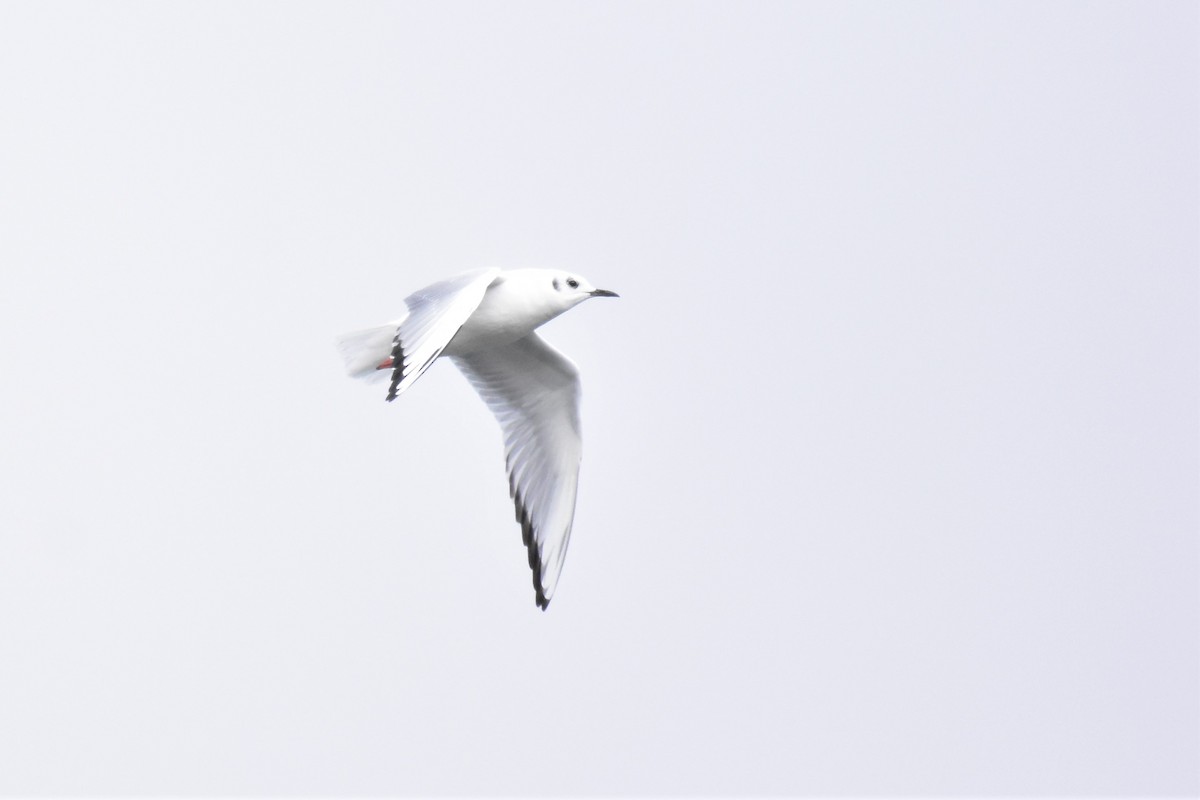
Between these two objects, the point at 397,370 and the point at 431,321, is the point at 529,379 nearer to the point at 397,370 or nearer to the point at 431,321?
the point at 431,321

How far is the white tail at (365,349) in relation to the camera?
6625 millimetres

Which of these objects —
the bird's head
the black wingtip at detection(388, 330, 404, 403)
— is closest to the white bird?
the bird's head

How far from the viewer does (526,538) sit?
6.98 metres

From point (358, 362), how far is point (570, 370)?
88 centimetres

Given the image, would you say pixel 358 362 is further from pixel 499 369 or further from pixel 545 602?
pixel 545 602

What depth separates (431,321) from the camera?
5734 mm

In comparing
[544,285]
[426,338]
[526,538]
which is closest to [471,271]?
[544,285]

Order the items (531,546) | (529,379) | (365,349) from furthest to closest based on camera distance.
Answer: (529,379)
(531,546)
(365,349)

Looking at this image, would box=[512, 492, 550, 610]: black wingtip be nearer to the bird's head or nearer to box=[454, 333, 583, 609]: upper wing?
box=[454, 333, 583, 609]: upper wing

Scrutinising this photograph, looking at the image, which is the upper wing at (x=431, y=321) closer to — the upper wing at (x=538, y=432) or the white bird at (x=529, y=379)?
the white bird at (x=529, y=379)

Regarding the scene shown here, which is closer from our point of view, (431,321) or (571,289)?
(431,321)

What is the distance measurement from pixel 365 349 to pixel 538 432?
0.85 m

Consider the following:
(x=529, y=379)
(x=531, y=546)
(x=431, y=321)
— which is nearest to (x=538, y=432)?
(x=529, y=379)

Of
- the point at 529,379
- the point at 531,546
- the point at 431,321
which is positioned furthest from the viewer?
the point at 529,379
